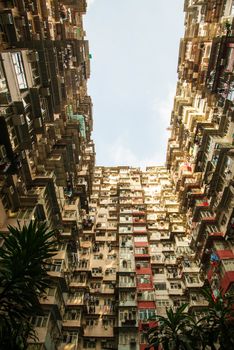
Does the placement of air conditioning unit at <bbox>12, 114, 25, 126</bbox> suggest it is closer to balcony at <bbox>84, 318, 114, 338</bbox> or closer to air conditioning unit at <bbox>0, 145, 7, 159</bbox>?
air conditioning unit at <bbox>0, 145, 7, 159</bbox>

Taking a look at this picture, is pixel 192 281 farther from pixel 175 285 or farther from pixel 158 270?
pixel 158 270

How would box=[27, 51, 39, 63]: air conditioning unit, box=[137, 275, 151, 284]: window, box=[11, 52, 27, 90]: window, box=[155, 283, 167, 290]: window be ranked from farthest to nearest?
box=[155, 283, 167, 290]: window
box=[137, 275, 151, 284]: window
box=[27, 51, 39, 63]: air conditioning unit
box=[11, 52, 27, 90]: window

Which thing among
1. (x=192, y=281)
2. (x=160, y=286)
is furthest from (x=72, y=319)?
(x=192, y=281)

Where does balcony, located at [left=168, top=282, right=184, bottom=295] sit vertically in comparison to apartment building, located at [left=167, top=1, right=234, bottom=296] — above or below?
below

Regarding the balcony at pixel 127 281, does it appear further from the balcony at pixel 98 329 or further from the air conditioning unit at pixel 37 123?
the air conditioning unit at pixel 37 123

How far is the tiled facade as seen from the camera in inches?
920

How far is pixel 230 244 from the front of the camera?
88.6 feet

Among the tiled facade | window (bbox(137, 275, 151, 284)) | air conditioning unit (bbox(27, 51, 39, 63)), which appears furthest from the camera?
window (bbox(137, 275, 151, 284))

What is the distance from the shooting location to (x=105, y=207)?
46.9 metres

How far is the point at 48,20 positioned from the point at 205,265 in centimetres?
3269

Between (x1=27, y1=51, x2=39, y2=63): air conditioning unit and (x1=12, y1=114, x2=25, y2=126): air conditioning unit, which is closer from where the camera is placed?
(x1=12, y1=114, x2=25, y2=126): air conditioning unit

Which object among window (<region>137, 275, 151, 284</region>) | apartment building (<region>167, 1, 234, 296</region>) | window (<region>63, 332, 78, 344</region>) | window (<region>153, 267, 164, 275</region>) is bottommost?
window (<region>153, 267, 164, 275</region>)

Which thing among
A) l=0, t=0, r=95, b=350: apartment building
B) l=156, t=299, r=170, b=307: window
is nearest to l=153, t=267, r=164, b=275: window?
l=156, t=299, r=170, b=307: window

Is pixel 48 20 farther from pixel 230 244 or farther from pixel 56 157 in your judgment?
pixel 230 244
